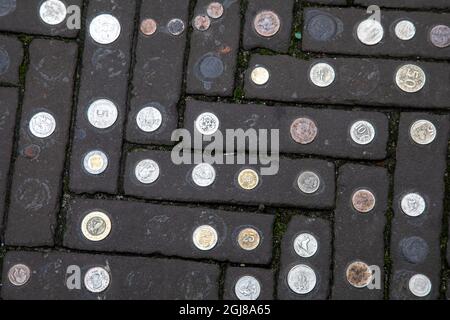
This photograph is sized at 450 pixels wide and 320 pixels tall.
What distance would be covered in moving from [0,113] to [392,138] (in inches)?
80.0

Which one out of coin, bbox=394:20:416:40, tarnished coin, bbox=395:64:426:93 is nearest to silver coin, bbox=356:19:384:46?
coin, bbox=394:20:416:40

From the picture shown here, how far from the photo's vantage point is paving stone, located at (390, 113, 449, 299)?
283 cm

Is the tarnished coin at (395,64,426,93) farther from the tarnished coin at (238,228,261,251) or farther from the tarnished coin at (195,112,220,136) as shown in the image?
the tarnished coin at (238,228,261,251)

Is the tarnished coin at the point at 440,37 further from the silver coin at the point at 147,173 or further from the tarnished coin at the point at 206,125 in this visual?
the silver coin at the point at 147,173

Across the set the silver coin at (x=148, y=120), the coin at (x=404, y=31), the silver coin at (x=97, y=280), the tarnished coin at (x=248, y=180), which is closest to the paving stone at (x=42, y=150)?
the silver coin at (x=97, y=280)

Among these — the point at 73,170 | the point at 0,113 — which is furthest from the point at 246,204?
the point at 0,113

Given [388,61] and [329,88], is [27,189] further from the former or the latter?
[388,61]

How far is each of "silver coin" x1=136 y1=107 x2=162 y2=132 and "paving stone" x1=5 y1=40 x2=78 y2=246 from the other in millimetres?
371

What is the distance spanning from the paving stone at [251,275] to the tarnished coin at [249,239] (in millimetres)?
113

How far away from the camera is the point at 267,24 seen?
9.66 feet

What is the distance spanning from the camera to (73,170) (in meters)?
2.86

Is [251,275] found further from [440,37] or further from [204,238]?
[440,37]

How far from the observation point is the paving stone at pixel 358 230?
111 inches

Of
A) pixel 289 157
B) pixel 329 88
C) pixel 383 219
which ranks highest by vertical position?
pixel 329 88
